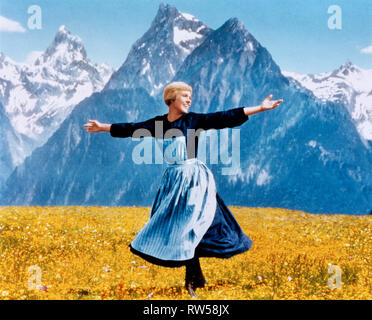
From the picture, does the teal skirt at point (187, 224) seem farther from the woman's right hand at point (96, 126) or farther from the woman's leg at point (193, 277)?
the woman's right hand at point (96, 126)

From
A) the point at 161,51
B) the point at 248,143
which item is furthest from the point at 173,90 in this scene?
the point at 161,51

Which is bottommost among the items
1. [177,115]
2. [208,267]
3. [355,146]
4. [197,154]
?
[208,267]

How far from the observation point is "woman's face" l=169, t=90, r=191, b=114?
694 cm

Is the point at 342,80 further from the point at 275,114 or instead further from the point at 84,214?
the point at 84,214

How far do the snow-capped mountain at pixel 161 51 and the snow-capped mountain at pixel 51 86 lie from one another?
22.0 feet

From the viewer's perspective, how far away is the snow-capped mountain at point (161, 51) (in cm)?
7169

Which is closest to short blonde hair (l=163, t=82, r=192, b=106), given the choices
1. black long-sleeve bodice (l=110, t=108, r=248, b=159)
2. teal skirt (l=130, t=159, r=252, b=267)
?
black long-sleeve bodice (l=110, t=108, r=248, b=159)

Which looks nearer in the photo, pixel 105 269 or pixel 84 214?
pixel 105 269

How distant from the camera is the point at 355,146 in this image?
85562mm

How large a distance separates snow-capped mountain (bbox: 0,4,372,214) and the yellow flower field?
53.2 metres

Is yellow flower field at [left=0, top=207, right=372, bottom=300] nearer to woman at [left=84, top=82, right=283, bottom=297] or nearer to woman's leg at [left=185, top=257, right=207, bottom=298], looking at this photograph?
woman's leg at [left=185, top=257, right=207, bottom=298]

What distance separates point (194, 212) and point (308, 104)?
271 ft

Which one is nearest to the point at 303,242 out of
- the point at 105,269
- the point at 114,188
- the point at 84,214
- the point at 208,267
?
the point at 208,267

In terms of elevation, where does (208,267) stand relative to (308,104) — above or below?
below
